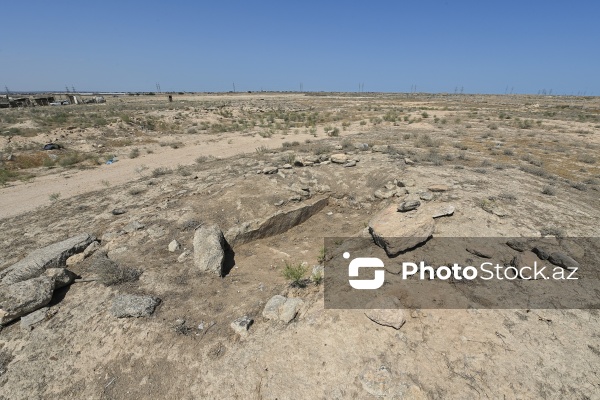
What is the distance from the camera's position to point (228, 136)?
75.9 feet

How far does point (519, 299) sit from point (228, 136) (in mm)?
21581

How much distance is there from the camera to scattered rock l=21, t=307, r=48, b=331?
4633 mm

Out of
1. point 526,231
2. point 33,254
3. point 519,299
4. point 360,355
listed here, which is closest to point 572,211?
point 526,231

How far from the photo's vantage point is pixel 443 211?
21.1 feet

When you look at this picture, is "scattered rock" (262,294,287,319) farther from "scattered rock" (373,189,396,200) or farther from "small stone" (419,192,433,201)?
"scattered rock" (373,189,396,200)

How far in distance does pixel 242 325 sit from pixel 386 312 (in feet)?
6.96

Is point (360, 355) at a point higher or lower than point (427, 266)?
lower

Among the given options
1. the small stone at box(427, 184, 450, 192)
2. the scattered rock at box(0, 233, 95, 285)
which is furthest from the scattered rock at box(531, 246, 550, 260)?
the scattered rock at box(0, 233, 95, 285)

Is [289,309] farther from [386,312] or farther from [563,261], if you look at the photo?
[563,261]

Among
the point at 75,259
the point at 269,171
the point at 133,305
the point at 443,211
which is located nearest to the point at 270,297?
the point at 133,305

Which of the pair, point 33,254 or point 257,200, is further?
point 257,200

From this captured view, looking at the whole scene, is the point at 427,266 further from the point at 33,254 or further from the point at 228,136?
the point at 228,136

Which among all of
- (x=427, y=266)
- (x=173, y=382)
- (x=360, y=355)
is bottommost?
(x=173, y=382)

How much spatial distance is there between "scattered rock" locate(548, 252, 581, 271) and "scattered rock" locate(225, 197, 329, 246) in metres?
5.28
